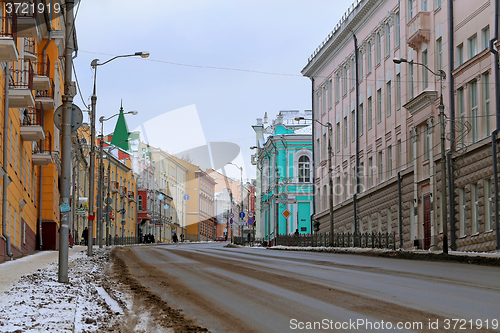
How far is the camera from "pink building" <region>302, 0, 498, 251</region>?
32.1 metres

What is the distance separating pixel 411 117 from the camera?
41.1 metres

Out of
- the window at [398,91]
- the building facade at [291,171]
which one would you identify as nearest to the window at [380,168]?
the window at [398,91]

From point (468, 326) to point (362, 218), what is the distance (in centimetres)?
4467

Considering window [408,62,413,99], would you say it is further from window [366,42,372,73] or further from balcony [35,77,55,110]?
balcony [35,77,55,110]

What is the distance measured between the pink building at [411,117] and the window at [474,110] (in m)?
0.05

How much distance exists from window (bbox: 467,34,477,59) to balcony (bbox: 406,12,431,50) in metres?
5.00

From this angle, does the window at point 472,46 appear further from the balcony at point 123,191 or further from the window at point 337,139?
the balcony at point 123,191

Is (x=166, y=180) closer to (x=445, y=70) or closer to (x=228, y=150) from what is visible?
(x=228, y=150)

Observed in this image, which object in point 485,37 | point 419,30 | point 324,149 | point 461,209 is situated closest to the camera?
point 485,37

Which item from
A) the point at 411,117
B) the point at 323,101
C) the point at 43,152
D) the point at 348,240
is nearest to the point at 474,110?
the point at 411,117

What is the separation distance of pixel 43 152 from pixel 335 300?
89.8 ft

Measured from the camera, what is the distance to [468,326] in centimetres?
781

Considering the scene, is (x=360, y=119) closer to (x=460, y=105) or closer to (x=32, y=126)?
(x=460, y=105)

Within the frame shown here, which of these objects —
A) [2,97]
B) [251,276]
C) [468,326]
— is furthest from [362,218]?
[468,326]
